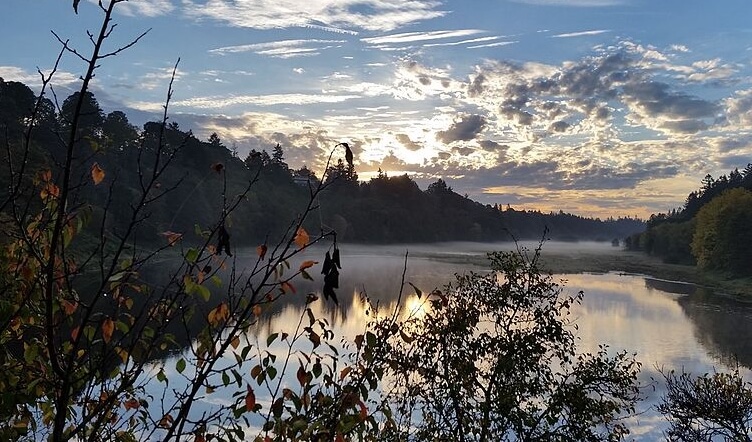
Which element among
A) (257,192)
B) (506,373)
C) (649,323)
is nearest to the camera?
(506,373)

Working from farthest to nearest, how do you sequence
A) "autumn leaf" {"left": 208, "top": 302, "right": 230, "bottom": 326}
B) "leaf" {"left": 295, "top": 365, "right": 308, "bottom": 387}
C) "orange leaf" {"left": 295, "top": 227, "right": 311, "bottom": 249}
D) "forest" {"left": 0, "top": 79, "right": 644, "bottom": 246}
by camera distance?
1. "forest" {"left": 0, "top": 79, "right": 644, "bottom": 246}
2. "autumn leaf" {"left": 208, "top": 302, "right": 230, "bottom": 326}
3. "leaf" {"left": 295, "top": 365, "right": 308, "bottom": 387}
4. "orange leaf" {"left": 295, "top": 227, "right": 311, "bottom": 249}

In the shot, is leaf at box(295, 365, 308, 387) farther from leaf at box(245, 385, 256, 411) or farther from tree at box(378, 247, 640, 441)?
tree at box(378, 247, 640, 441)

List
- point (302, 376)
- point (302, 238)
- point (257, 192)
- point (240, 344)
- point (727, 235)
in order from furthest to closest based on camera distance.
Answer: point (727, 235) < point (257, 192) < point (240, 344) < point (302, 376) < point (302, 238)

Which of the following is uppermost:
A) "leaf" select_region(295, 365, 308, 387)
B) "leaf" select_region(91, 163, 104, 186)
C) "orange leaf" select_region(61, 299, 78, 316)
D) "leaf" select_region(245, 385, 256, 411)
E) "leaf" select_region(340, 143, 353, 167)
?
"leaf" select_region(340, 143, 353, 167)

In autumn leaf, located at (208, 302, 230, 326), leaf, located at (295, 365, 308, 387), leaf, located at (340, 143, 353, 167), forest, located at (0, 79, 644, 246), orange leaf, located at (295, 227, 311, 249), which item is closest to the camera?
leaf, located at (340, 143, 353, 167)

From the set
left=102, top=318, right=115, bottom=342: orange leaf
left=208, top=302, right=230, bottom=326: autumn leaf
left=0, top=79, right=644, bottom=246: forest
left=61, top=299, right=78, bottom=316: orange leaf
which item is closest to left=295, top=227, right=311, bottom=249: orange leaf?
left=208, top=302, right=230, bottom=326: autumn leaf

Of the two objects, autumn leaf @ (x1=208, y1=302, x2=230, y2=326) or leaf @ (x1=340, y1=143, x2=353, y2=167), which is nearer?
leaf @ (x1=340, y1=143, x2=353, y2=167)

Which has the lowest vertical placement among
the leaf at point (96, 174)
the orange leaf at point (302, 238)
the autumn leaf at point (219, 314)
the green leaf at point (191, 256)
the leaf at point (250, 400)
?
the leaf at point (250, 400)

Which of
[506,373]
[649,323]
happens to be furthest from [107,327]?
[649,323]

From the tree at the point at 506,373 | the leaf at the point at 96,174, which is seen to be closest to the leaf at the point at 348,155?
the leaf at the point at 96,174

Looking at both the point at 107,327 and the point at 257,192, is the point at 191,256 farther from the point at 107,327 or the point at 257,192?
the point at 257,192

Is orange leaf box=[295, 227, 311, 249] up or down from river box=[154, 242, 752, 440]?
up

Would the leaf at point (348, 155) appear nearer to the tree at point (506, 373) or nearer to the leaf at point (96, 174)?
the leaf at point (96, 174)

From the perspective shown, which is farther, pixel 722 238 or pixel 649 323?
pixel 722 238
